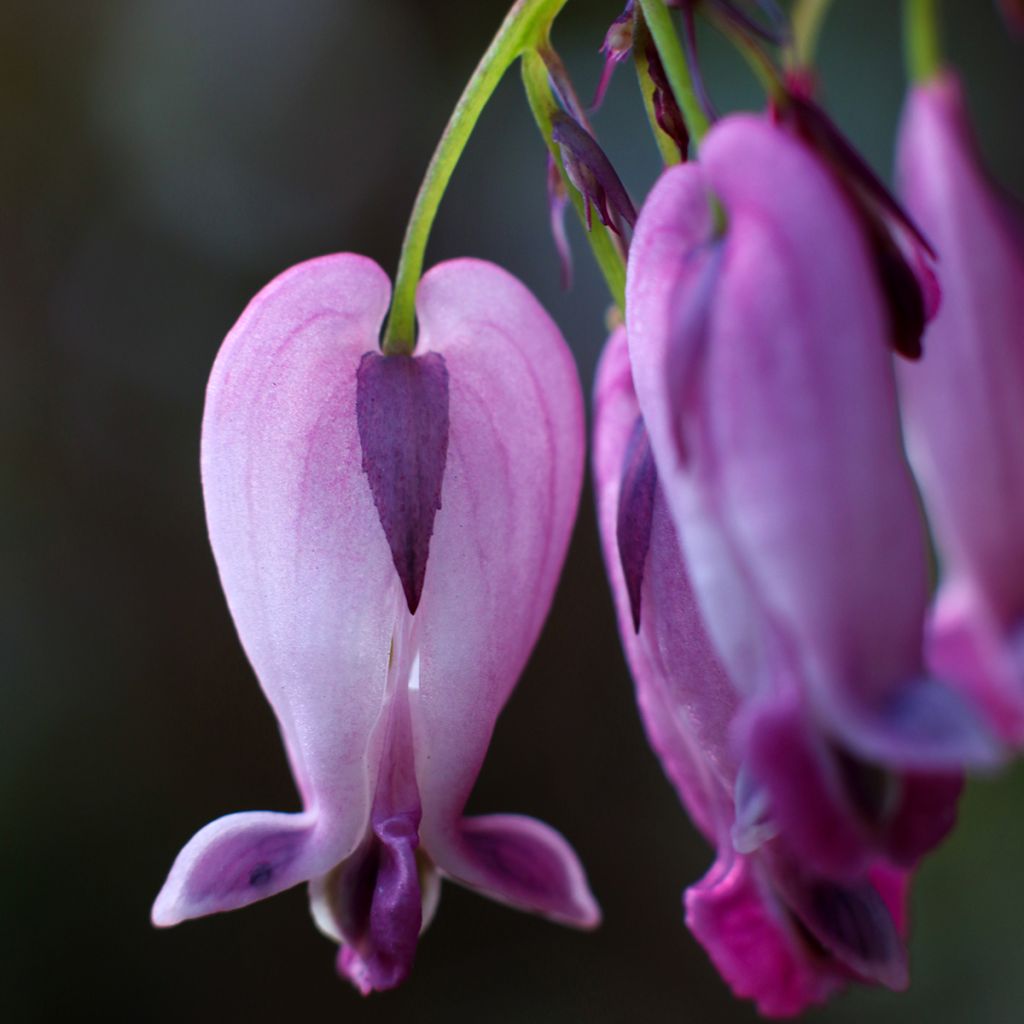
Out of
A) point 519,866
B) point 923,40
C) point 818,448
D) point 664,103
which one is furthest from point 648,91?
point 519,866

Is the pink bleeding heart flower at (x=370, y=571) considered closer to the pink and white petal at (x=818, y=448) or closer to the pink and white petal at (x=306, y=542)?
the pink and white petal at (x=306, y=542)

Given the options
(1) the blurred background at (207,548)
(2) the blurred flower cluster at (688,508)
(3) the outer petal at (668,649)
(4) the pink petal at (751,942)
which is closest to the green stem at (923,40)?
(2) the blurred flower cluster at (688,508)

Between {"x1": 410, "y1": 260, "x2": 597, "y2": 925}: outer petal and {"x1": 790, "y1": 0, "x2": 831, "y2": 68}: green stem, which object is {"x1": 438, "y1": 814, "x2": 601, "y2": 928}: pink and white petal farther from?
{"x1": 790, "y1": 0, "x2": 831, "y2": 68}: green stem

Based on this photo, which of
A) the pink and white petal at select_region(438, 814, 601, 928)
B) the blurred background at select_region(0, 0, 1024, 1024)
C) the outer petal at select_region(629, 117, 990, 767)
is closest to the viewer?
the outer petal at select_region(629, 117, 990, 767)

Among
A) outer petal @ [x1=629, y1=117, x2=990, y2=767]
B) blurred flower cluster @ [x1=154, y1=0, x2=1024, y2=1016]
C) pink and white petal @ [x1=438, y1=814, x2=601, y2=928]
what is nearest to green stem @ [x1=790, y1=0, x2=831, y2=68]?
blurred flower cluster @ [x1=154, y1=0, x2=1024, y2=1016]

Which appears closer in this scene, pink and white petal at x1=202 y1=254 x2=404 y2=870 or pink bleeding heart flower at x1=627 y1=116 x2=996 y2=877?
pink bleeding heart flower at x1=627 y1=116 x2=996 y2=877

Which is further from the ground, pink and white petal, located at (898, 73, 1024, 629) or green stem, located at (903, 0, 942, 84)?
green stem, located at (903, 0, 942, 84)

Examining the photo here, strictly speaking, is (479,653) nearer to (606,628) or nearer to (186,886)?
→ (186,886)

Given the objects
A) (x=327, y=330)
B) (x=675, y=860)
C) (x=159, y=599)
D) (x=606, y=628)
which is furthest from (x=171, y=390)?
(x=327, y=330)
